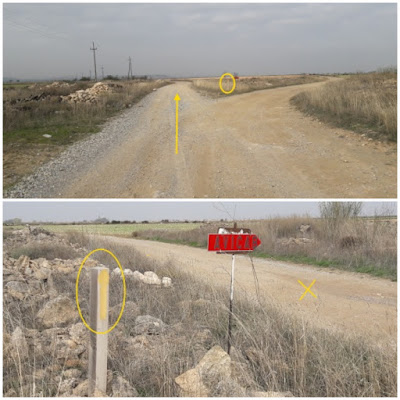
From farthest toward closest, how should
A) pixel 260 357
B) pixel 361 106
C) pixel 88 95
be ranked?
pixel 88 95
pixel 361 106
pixel 260 357

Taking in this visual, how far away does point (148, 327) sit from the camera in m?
5.85

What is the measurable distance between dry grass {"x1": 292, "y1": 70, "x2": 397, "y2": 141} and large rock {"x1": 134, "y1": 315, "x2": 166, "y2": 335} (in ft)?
30.1

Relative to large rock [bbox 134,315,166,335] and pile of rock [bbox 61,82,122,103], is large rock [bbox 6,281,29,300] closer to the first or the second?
large rock [bbox 134,315,166,335]

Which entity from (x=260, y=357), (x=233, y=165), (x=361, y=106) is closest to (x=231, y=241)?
(x=260, y=357)

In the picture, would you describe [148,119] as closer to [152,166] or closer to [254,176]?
[152,166]

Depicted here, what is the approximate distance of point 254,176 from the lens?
10398 mm

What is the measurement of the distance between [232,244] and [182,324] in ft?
6.10

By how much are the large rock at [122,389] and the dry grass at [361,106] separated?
10465 mm

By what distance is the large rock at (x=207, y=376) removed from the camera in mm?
4211

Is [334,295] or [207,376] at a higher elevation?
[207,376]

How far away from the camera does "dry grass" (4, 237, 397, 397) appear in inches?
174

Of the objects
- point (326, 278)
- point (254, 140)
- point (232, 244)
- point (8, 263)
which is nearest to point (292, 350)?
point (232, 244)

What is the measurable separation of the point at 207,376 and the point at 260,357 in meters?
0.67

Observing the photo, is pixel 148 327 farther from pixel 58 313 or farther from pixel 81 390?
pixel 81 390
